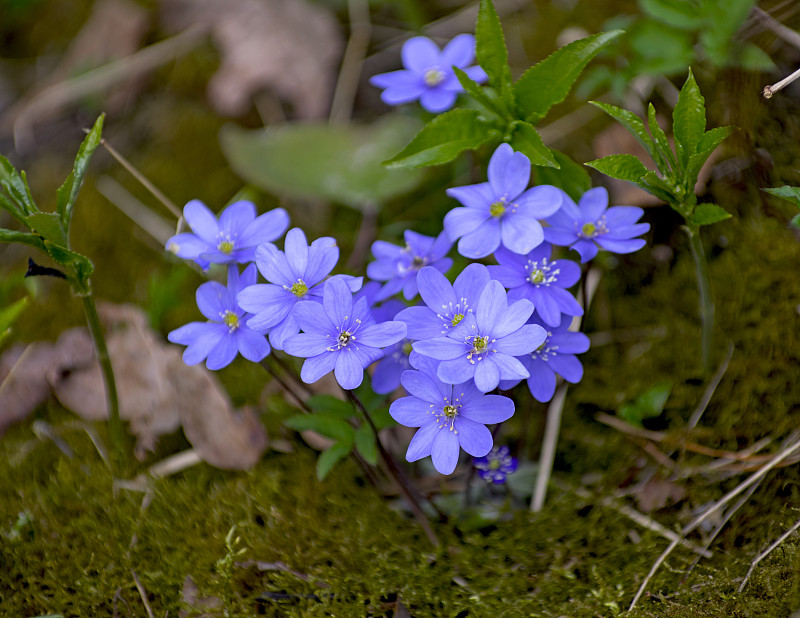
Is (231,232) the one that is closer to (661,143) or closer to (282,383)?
(282,383)

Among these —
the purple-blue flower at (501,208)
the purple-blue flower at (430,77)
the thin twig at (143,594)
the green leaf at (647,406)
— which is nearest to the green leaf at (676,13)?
the purple-blue flower at (430,77)

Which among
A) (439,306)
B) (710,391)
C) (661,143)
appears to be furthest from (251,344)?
(710,391)

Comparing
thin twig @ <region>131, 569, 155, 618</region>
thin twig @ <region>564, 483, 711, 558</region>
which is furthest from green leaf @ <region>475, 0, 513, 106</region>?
thin twig @ <region>131, 569, 155, 618</region>

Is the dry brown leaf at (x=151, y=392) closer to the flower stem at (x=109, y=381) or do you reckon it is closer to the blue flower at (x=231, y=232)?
the flower stem at (x=109, y=381)

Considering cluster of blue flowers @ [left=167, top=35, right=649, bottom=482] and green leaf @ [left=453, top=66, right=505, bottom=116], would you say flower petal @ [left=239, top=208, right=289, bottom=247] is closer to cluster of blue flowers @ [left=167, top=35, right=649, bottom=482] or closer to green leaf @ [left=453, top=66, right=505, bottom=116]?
cluster of blue flowers @ [left=167, top=35, right=649, bottom=482]

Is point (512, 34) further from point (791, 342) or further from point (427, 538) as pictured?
point (427, 538)
